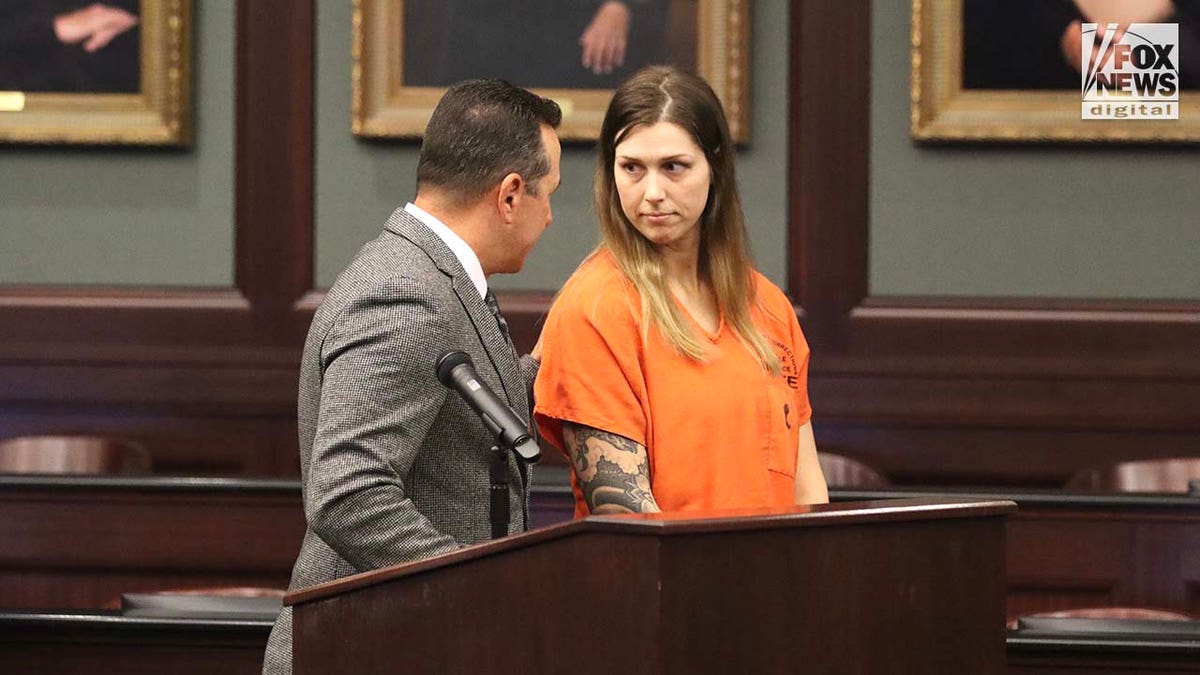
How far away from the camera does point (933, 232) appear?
4.29 metres

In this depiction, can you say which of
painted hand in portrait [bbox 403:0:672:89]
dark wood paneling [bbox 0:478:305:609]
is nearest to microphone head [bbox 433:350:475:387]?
dark wood paneling [bbox 0:478:305:609]

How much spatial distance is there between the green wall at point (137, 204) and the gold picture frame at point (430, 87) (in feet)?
1.34

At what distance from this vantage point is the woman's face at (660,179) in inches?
81.0

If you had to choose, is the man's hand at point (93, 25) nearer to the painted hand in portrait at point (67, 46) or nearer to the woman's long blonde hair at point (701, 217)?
the painted hand in portrait at point (67, 46)

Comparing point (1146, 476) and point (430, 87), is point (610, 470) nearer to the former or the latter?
point (1146, 476)

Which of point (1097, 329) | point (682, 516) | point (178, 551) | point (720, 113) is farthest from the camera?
point (1097, 329)

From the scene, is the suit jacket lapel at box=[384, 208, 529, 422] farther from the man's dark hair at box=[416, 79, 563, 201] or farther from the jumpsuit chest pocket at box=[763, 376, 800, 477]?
the jumpsuit chest pocket at box=[763, 376, 800, 477]

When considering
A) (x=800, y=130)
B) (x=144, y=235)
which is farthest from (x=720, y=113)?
(x=144, y=235)

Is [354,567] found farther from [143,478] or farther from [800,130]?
[800,130]

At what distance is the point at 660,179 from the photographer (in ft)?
6.76

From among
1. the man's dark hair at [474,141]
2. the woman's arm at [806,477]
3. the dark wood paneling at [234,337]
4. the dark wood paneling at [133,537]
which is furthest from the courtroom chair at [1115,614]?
the dark wood paneling at [234,337]

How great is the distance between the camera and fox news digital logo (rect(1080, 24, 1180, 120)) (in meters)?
4.23

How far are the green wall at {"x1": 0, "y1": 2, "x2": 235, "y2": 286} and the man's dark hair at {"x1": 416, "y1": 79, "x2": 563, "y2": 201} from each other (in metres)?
2.64

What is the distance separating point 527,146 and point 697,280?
344mm
